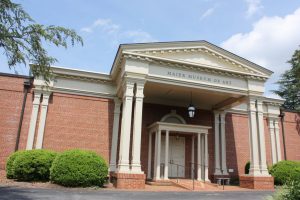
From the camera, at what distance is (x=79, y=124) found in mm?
17266

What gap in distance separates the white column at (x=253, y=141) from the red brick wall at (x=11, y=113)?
12.6m

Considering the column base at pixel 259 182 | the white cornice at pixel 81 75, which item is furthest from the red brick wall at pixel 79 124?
the column base at pixel 259 182

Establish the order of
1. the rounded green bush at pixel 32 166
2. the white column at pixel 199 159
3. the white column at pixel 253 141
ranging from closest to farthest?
the rounded green bush at pixel 32 166 < the white column at pixel 253 141 < the white column at pixel 199 159

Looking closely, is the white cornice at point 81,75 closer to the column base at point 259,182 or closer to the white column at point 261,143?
the white column at point 261,143

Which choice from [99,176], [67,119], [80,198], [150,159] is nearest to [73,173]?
[99,176]

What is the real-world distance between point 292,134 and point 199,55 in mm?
11363

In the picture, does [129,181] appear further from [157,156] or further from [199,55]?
[199,55]

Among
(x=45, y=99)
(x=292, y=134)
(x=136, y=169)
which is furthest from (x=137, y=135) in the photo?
(x=292, y=134)

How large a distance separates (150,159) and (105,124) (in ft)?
11.6

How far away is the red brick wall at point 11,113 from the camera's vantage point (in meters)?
16.0

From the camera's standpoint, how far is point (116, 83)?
18125 millimetres

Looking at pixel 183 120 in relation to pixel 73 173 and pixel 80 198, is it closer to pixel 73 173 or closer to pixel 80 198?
pixel 73 173

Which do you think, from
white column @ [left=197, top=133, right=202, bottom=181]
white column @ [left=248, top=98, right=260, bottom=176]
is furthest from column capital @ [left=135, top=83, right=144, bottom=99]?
white column @ [left=248, top=98, right=260, bottom=176]

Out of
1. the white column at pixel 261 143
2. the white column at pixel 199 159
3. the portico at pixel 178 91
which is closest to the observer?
the portico at pixel 178 91
